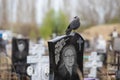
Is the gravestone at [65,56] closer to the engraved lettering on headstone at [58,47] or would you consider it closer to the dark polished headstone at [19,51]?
the engraved lettering on headstone at [58,47]

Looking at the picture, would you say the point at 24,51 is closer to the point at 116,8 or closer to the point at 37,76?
the point at 37,76

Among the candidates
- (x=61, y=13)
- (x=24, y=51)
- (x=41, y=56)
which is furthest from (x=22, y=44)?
(x=61, y=13)

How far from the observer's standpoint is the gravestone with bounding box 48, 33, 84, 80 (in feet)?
19.2

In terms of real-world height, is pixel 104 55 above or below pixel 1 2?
below

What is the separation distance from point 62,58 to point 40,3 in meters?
27.3

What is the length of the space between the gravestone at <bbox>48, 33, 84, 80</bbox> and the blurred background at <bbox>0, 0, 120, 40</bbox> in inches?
909

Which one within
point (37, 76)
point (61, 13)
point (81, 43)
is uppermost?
point (61, 13)

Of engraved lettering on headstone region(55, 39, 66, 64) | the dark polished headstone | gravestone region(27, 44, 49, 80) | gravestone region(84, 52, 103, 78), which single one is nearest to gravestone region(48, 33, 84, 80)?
engraved lettering on headstone region(55, 39, 66, 64)

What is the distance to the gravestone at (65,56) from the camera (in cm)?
585

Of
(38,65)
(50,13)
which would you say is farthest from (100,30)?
(38,65)

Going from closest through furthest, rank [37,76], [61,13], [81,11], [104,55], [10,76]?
[37,76] → [10,76] → [104,55] → [61,13] → [81,11]

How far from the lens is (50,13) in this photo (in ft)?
98.6

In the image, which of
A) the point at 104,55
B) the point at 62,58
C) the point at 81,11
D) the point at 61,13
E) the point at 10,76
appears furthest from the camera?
the point at 81,11

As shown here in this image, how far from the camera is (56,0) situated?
3322 centimetres
